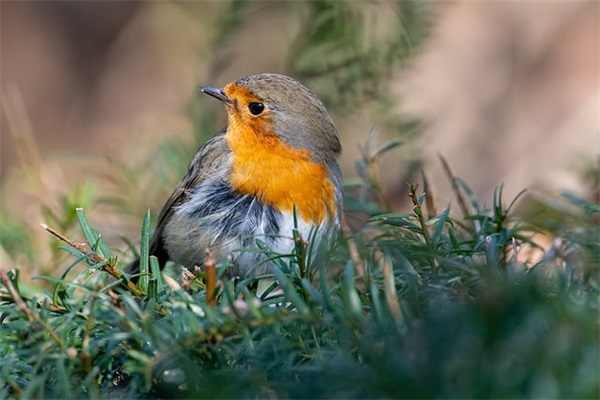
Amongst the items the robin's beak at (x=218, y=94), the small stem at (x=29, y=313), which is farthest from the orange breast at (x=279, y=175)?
the small stem at (x=29, y=313)

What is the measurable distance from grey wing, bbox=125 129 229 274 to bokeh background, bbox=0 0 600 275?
0.54 ft

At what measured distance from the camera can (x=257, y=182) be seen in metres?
3.11

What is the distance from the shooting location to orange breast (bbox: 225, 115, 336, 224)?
3.09m

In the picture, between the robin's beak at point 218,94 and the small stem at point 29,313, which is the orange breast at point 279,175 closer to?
the robin's beak at point 218,94

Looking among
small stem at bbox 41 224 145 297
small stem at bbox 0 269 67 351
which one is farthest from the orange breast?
small stem at bbox 0 269 67 351

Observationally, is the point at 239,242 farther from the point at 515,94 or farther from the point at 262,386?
the point at 515,94

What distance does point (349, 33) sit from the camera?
175 inches

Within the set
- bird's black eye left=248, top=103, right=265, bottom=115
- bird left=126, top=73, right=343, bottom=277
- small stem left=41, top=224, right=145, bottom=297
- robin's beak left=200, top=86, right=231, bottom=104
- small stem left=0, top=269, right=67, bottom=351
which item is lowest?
small stem left=0, top=269, right=67, bottom=351

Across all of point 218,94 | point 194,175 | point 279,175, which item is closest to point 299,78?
point 218,94

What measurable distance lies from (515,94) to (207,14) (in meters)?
2.11

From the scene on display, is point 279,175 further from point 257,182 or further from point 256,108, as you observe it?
point 256,108

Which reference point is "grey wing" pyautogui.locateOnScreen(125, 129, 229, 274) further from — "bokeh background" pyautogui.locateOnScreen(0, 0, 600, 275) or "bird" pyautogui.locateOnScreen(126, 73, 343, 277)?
"bokeh background" pyautogui.locateOnScreen(0, 0, 600, 275)

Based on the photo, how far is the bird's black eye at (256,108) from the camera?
3332 millimetres

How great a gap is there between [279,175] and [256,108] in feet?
1.09
